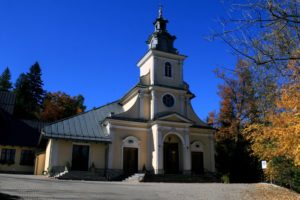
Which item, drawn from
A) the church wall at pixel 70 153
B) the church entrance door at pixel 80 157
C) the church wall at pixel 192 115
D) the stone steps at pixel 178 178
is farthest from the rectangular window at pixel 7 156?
the church wall at pixel 192 115

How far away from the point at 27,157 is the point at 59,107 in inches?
852

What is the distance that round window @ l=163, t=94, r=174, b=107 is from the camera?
28.5 meters

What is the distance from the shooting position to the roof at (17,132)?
1222 inches

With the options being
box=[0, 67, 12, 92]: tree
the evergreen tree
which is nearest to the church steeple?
the evergreen tree

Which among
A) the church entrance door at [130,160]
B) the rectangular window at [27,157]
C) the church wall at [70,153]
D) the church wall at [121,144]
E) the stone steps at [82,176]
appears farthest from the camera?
the rectangular window at [27,157]

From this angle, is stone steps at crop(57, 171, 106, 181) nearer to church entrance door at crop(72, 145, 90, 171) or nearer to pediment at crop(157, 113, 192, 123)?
church entrance door at crop(72, 145, 90, 171)

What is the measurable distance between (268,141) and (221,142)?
1561 cm

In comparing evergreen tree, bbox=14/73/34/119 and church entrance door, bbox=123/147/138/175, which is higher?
evergreen tree, bbox=14/73/34/119

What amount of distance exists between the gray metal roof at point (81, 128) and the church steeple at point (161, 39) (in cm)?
830

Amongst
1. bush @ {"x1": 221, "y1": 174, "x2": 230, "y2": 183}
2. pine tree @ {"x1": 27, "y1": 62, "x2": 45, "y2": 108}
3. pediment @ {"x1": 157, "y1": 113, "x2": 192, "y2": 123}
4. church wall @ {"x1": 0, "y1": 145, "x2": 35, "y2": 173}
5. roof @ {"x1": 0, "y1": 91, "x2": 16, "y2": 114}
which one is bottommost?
bush @ {"x1": 221, "y1": 174, "x2": 230, "y2": 183}

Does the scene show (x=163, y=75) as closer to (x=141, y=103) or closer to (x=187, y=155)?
(x=141, y=103)

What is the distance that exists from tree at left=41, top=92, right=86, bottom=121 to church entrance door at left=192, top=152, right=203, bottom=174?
89.9 ft

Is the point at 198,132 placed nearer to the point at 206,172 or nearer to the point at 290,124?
the point at 206,172

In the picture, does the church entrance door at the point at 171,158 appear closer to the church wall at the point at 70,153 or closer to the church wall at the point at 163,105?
the church wall at the point at 163,105
